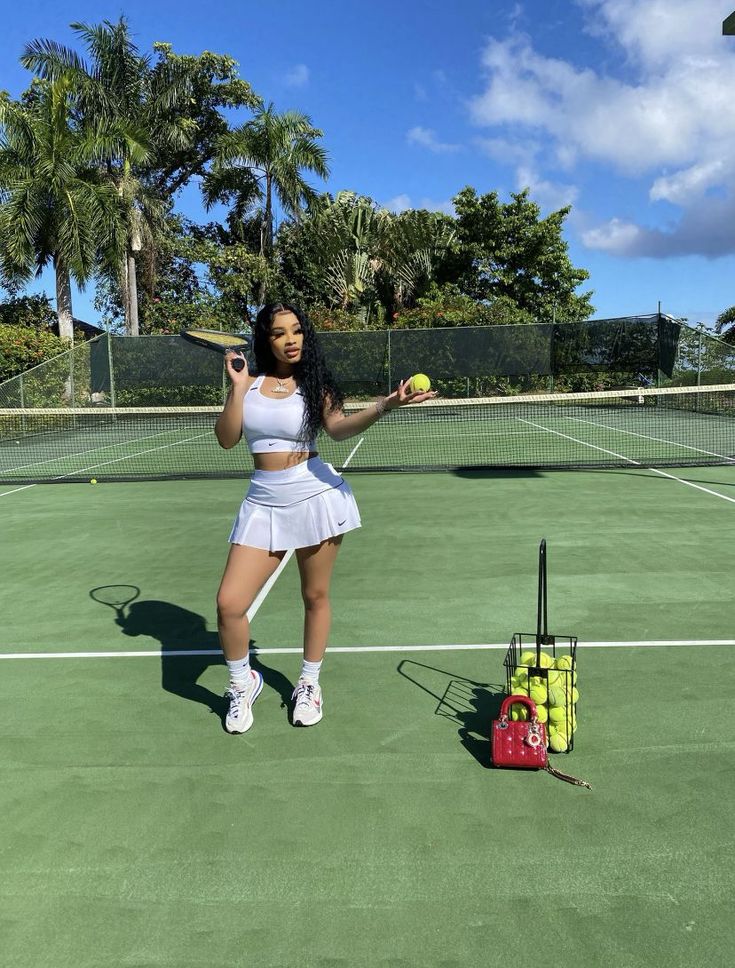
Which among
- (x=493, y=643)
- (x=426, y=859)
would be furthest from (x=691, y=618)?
(x=426, y=859)

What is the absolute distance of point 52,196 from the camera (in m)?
25.2

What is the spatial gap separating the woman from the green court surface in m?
0.71

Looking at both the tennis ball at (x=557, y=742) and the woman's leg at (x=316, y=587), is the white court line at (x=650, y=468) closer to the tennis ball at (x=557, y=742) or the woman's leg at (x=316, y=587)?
the tennis ball at (x=557, y=742)

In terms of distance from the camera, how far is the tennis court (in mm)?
2449

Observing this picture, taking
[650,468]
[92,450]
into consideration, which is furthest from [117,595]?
[92,450]

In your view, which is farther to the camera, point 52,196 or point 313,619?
point 52,196

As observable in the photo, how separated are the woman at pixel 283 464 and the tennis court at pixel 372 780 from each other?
709mm

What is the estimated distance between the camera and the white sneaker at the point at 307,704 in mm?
3796

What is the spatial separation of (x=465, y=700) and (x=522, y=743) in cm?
81

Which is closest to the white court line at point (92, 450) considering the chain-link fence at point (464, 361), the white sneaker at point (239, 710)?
the chain-link fence at point (464, 361)

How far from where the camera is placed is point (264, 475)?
3555 mm

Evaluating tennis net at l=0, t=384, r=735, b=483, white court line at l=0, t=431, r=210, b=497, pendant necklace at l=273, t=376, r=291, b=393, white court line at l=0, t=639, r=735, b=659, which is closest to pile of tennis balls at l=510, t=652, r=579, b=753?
white court line at l=0, t=639, r=735, b=659

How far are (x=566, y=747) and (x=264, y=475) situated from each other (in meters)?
1.70

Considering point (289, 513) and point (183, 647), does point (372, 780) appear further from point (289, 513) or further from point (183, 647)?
point (183, 647)
